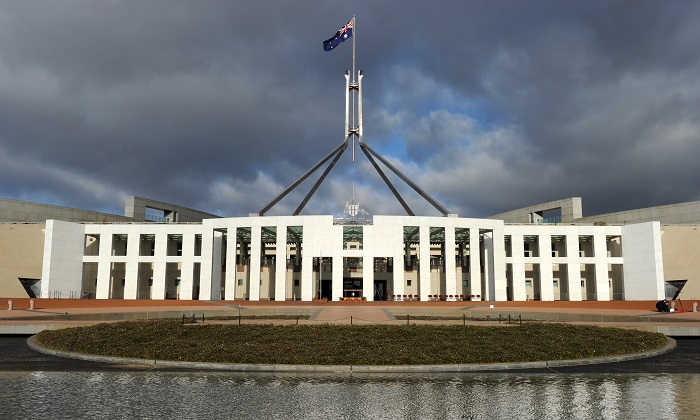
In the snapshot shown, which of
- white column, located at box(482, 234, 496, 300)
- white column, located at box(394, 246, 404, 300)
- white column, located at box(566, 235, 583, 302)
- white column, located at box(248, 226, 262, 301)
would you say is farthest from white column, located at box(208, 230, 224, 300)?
white column, located at box(566, 235, 583, 302)

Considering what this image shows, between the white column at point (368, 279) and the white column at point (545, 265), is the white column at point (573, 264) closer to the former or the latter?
the white column at point (545, 265)

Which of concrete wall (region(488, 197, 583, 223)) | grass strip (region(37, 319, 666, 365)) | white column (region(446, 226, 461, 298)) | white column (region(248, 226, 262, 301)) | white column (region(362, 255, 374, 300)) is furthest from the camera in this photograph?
concrete wall (region(488, 197, 583, 223))

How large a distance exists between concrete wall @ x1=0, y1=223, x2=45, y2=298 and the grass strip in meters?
43.1

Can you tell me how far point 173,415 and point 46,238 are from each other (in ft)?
179

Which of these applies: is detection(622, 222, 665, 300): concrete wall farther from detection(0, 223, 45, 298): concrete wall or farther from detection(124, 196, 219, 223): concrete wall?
detection(0, 223, 45, 298): concrete wall

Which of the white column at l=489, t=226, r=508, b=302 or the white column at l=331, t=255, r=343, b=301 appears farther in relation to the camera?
the white column at l=489, t=226, r=508, b=302

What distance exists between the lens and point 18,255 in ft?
190

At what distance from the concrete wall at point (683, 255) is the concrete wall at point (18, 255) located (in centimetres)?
6887

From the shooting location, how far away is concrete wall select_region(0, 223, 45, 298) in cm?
5675

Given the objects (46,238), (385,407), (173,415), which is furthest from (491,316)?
(46,238)

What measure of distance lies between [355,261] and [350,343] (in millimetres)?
46554

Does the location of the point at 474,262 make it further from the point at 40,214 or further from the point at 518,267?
the point at 40,214

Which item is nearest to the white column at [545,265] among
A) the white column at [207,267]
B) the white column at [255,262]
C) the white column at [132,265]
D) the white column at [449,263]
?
the white column at [449,263]

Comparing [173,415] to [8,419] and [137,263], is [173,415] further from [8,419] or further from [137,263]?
[137,263]
